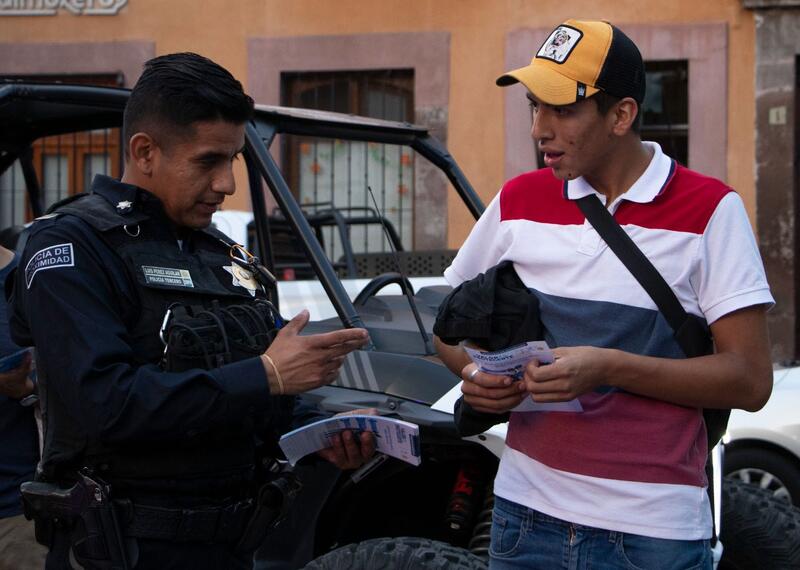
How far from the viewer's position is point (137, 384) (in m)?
2.27

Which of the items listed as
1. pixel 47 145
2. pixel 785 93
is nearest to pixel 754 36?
pixel 785 93

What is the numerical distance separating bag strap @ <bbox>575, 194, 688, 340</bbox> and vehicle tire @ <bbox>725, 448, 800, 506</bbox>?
126 inches

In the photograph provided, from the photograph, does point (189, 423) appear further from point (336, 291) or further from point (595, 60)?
point (336, 291)

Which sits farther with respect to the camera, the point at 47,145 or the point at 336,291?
the point at 47,145

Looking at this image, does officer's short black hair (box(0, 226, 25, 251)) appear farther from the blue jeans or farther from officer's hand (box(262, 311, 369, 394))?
the blue jeans

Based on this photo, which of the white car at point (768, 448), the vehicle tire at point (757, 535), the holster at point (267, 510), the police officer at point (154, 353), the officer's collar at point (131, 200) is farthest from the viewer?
the white car at point (768, 448)

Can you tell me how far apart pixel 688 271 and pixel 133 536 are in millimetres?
1197

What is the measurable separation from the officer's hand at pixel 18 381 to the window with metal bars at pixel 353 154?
9.12 m

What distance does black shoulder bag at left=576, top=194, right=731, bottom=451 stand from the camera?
226cm

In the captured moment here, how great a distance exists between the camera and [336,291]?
3779 mm

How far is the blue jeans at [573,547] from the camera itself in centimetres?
225

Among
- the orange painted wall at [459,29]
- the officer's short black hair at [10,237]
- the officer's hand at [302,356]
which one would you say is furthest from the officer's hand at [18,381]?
the orange painted wall at [459,29]

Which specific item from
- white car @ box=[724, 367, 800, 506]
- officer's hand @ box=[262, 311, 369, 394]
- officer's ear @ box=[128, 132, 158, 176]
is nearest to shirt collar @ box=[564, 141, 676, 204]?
officer's hand @ box=[262, 311, 369, 394]

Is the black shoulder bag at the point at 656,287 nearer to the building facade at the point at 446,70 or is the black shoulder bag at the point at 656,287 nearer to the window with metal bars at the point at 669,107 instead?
the building facade at the point at 446,70
